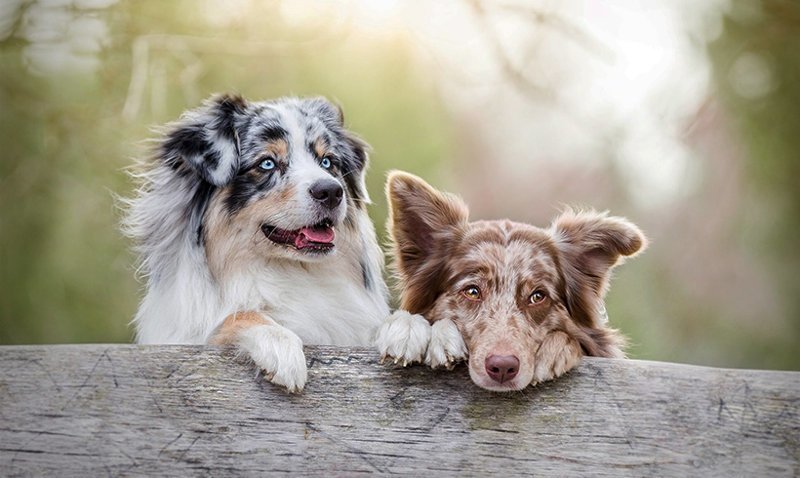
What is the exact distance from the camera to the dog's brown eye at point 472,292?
248 cm

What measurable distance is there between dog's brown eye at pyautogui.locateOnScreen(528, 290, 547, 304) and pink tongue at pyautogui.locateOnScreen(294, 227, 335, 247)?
2.14 ft

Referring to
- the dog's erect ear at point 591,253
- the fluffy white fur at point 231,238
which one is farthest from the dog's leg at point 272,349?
the dog's erect ear at point 591,253

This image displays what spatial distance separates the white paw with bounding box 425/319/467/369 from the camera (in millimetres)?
2250

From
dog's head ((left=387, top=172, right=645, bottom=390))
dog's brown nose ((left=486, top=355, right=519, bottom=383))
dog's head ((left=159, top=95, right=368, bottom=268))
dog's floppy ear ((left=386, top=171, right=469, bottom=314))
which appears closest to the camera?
dog's brown nose ((left=486, top=355, right=519, bottom=383))

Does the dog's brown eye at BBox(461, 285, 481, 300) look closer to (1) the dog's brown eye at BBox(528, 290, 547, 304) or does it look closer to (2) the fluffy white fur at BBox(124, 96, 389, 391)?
(1) the dog's brown eye at BBox(528, 290, 547, 304)

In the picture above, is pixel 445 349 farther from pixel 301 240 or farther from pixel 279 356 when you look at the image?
pixel 301 240

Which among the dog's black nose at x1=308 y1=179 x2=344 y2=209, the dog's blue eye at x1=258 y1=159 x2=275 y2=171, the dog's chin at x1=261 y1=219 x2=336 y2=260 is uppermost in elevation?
the dog's blue eye at x1=258 y1=159 x2=275 y2=171

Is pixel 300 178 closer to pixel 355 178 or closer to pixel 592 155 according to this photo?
pixel 355 178

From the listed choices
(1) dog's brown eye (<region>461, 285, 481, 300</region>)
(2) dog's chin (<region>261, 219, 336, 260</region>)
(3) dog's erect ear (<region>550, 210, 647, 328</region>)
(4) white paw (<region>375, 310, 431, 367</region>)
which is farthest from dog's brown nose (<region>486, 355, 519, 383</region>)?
(2) dog's chin (<region>261, 219, 336, 260</region>)

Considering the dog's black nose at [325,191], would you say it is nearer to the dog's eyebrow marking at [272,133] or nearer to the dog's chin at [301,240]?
the dog's chin at [301,240]

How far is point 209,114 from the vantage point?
269 cm

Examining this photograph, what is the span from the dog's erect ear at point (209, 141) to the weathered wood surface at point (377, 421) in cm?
62

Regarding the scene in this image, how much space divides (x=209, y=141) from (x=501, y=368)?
1.16m

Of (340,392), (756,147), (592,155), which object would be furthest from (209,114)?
(756,147)
